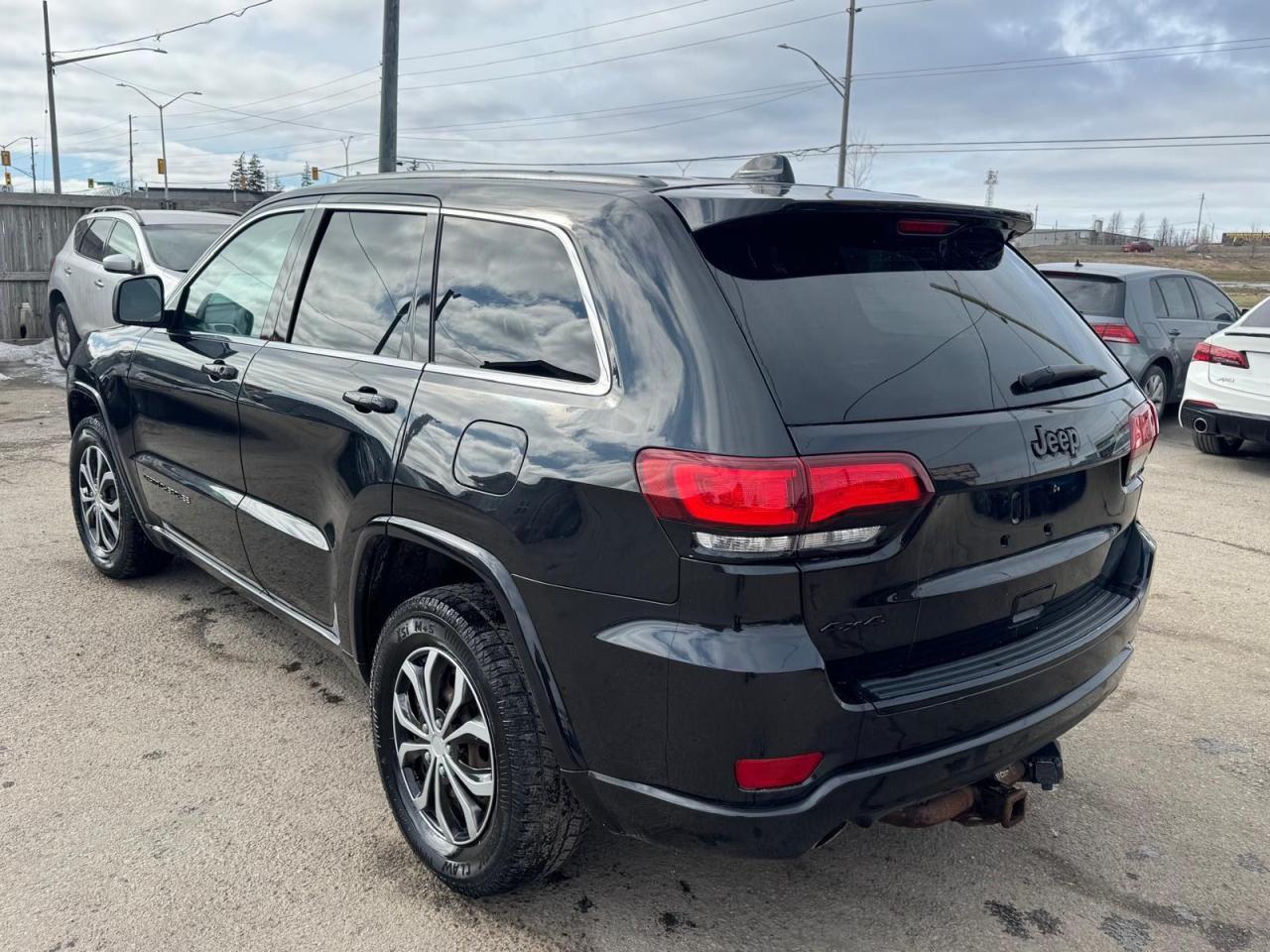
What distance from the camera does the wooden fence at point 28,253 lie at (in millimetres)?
13906

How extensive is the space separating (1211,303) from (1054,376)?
1012cm

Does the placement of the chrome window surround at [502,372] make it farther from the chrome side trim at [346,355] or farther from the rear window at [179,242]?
the rear window at [179,242]

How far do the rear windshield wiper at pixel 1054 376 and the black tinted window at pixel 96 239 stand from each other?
407 inches

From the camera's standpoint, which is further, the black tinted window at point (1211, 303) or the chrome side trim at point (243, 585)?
the black tinted window at point (1211, 303)

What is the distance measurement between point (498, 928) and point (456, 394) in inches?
51.9

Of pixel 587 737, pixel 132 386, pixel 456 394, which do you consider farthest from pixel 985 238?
pixel 132 386

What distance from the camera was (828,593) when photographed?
2131 mm

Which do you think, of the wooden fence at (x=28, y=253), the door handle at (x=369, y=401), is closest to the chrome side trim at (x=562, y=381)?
the door handle at (x=369, y=401)

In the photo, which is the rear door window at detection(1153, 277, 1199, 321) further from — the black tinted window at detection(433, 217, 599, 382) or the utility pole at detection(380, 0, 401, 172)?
the black tinted window at detection(433, 217, 599, 382)

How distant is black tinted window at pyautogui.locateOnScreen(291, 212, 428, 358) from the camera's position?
3.02 meters

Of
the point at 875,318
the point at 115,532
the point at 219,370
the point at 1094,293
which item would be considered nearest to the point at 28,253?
the point at 115,532

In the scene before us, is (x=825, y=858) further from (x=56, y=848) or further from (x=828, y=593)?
(x=56, y=848)

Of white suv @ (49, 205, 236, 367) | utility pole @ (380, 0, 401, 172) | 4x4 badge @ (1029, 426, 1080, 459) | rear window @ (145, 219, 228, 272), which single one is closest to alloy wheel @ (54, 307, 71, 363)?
white suv @ (49, 205, 236, 367)

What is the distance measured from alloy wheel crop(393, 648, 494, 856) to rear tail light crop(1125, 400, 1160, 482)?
1796mm
